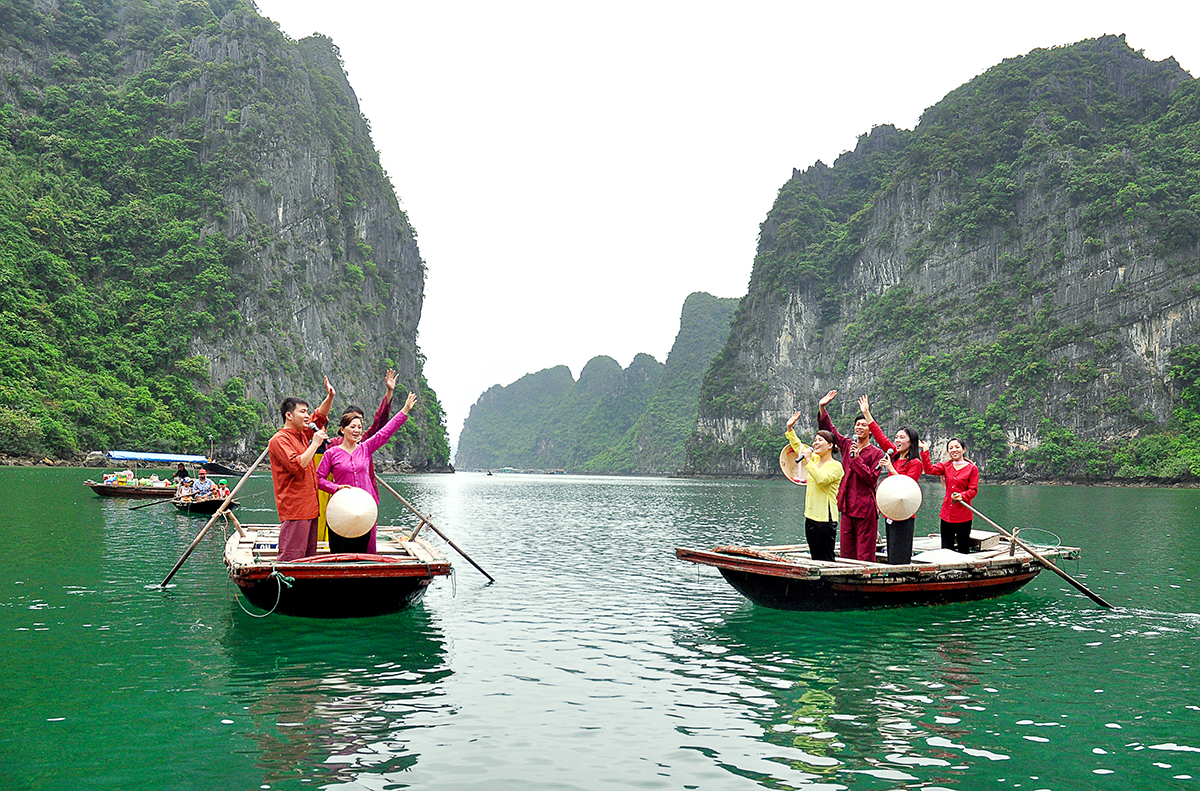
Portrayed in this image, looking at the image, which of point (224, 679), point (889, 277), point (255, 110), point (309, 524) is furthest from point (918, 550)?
point (889, 277)

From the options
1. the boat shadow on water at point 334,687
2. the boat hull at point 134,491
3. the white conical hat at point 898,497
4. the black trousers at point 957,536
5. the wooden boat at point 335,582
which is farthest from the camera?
the boat hull at point 134,491

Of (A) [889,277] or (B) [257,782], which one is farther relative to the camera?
(A) [889,277]

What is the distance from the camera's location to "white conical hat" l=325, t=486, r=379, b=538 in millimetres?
8859

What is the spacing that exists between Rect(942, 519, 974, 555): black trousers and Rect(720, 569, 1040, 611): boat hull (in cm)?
160

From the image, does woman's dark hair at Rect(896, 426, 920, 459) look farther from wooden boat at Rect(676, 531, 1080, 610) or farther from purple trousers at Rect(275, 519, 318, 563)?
purple trousers at Rect(275, 519, 318, 563)

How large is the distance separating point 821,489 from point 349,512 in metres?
5.68

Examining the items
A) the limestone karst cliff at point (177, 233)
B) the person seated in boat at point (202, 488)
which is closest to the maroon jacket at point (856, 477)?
the person seated in boat at point (202, 488)

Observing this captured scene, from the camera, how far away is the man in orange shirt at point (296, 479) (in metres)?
8.41

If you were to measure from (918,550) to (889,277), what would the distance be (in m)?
95.3

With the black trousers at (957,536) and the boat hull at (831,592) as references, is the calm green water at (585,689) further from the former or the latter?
the black trousers at (957,536)

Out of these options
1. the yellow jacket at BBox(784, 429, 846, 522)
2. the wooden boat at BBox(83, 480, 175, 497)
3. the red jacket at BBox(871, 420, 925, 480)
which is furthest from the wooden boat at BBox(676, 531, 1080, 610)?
the wooden boat at BBox(83, 480, 175, 497)

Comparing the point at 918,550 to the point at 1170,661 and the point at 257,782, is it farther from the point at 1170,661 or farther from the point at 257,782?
the point at 257,782

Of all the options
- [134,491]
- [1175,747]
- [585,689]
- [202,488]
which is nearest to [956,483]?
[1175,747]

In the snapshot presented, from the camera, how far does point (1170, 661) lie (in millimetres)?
8234
